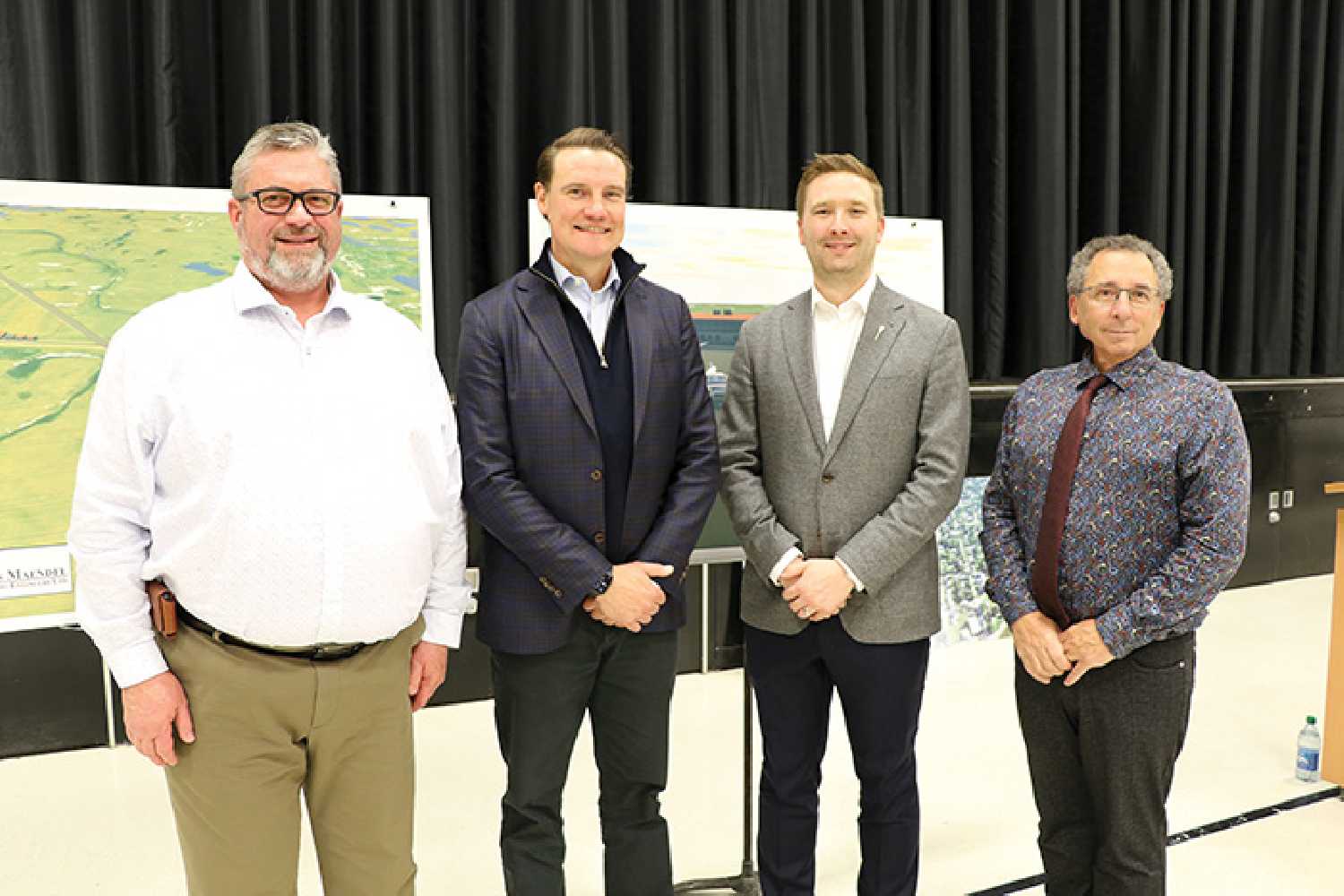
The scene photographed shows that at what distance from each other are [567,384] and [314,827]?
878 millimetres

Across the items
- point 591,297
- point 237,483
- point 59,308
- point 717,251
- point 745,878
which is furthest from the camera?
point 717,251

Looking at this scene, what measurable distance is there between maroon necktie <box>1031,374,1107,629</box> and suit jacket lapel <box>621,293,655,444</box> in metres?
0.77

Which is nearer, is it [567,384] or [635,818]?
[567,384]

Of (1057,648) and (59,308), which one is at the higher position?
(59,308)

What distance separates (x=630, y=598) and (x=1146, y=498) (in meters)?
0.94

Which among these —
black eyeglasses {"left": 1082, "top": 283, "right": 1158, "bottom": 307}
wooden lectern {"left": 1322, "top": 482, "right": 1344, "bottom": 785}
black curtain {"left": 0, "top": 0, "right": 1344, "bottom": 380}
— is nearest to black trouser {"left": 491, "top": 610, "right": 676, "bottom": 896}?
black eyeglasses {"left": 1082, "top": 283, "right": 1158, "bottom": 307}

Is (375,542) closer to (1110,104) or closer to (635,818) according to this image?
(635,818)

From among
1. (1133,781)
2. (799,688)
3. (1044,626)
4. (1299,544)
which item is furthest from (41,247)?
(1299,544)

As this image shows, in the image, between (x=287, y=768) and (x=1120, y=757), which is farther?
(x=1120, y=757)

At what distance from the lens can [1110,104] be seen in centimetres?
553

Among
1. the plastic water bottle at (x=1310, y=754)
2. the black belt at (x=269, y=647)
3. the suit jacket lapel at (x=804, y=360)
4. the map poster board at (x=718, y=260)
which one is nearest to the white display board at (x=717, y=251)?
the map poster board at (x=718, y=260)

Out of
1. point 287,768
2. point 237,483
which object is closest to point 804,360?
point 237,483

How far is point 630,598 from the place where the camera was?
1.95 m

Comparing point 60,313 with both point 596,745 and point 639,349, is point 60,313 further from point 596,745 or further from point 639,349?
point 596,745
